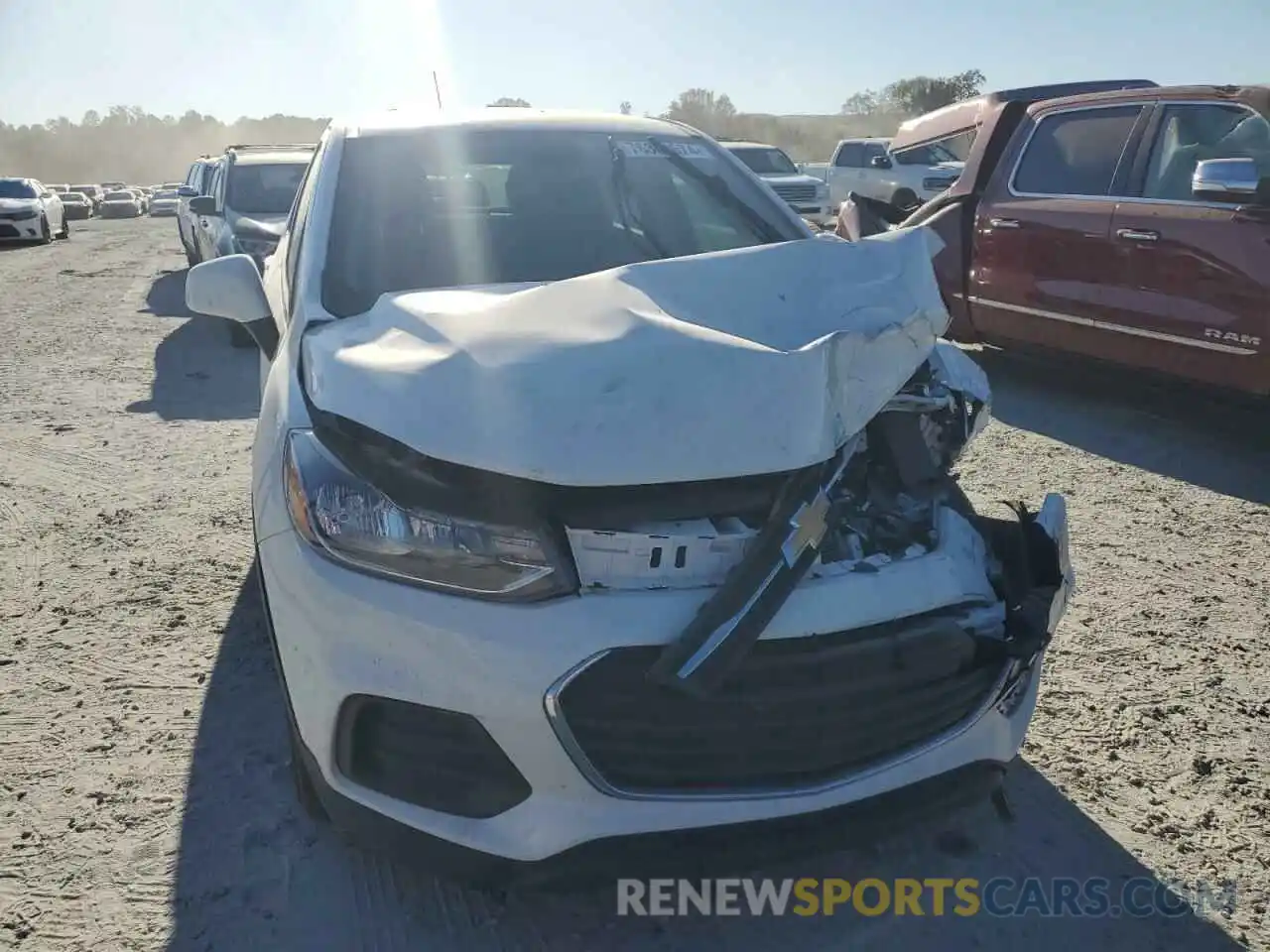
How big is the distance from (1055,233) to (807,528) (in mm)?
4836

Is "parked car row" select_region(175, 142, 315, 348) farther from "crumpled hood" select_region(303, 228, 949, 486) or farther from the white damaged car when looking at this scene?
the white damaged car

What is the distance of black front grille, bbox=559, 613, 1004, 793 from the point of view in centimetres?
181

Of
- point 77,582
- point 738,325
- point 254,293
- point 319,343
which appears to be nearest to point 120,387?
point 77,582

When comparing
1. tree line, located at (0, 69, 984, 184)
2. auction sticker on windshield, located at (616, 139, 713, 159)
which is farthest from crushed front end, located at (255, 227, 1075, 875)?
tree line, located at (0, 69, 984, 184)

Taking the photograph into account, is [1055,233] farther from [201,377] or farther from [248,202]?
[248,202]

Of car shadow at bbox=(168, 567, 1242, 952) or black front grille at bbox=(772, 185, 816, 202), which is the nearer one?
car shadow at bbox=(168, 567, 1242, 952)

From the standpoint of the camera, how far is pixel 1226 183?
4.56 metres

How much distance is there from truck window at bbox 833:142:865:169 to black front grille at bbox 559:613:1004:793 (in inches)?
748

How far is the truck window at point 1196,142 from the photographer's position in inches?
204

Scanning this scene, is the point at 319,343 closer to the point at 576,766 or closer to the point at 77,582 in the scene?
the point at 576,766

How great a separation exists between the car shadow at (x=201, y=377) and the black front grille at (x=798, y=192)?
33.8 feet

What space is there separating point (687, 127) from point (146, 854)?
3026mm

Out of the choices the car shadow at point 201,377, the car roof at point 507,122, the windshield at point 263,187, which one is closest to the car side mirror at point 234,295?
the car roof at point 507,122

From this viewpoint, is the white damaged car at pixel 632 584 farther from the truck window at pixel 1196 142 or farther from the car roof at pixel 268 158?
the car roof at pixel 268 158
